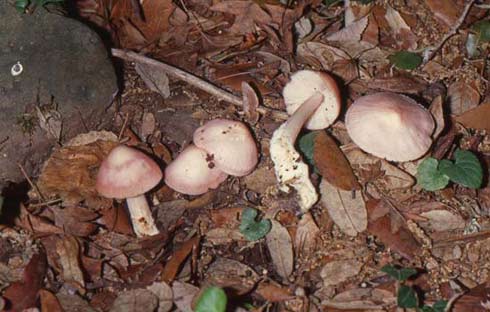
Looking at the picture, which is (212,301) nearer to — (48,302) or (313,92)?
(48,302)

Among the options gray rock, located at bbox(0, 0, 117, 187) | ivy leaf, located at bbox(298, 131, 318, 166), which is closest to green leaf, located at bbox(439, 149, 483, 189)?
ivy leaf, located at bbox(298, 131, 318, 166)

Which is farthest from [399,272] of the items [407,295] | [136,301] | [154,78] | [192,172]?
[154,78]

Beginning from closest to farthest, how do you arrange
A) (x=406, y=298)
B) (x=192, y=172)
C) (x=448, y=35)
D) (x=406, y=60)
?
(x=406, y=298) < (x=192, y=172) < (x=406, y=60) < (x=448, y=35)

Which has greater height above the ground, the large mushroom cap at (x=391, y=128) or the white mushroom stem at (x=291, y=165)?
the large mushroom cap at (x=391, y=128)

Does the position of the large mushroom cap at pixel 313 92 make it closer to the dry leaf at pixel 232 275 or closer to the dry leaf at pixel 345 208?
the dry leaf at pixel 345 208

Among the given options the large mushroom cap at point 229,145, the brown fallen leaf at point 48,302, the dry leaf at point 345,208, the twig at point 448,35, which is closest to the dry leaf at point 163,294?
the brown fallen leaf at point 48,302

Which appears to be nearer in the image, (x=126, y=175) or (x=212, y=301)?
(x=212, y=301)
